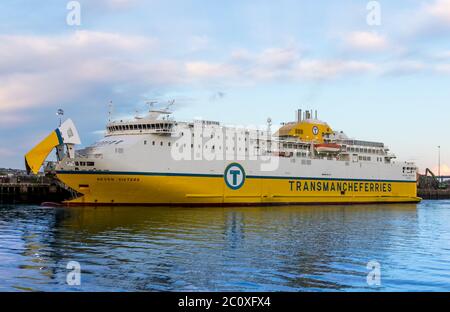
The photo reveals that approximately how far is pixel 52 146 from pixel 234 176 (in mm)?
13237

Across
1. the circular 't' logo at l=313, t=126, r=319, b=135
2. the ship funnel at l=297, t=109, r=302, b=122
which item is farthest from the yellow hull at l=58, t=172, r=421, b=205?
the ship funnel at l=297, t=109, r=302, b=122

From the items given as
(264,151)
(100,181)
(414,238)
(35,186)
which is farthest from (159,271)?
(35,186)

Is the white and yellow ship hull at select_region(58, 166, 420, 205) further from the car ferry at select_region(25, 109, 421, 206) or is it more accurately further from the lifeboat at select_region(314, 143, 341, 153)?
the lifeboat at select_region(314, 143, 341, 153)

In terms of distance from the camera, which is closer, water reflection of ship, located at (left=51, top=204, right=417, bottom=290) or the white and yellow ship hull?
water reflection of ship, located at (left=51, top=204, right=417, bottom=290)

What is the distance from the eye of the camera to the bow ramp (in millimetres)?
33500

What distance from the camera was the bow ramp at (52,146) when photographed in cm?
3350

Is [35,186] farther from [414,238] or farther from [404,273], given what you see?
[404,273]

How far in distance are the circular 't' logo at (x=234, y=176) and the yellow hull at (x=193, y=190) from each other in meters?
0.32

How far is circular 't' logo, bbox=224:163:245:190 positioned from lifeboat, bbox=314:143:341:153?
35.3 ft

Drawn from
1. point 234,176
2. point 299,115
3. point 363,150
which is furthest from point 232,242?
point 299,115

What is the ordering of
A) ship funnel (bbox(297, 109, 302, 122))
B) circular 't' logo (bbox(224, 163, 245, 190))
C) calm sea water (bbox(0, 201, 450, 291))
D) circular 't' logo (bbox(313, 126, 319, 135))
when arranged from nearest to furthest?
1. calm sea water (bbox(0, 201, 450, 291))
2. circular 't' logo (bbox(224, 163, 245, 190))
3. circular 't' logo (bbox(313, 126, 319, 135))
4. ship funnel (bbox(297, 109, 302, 122))

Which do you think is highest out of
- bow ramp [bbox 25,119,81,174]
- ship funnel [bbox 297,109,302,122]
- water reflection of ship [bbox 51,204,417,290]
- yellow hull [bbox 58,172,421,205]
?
ship funnel [bbox 297,109,302,122]

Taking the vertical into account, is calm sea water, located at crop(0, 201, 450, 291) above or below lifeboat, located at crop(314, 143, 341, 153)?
below

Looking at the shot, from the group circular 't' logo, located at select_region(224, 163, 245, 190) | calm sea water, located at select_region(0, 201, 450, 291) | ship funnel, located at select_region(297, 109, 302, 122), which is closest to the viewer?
calm sea water, located at select_region(0, 201, 450, 291)
